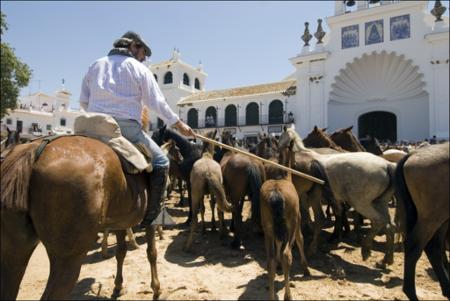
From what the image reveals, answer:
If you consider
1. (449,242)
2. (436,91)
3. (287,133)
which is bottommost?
(449,242)

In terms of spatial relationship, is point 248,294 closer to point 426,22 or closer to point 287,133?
point 287,133

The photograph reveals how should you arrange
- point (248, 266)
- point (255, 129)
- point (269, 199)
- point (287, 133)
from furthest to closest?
1. point (255, 129)
2. point (287, 133)
3. point (248, 266)
4. point (269, 199)

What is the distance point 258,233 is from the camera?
6.67 m

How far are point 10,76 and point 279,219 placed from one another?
26.7 meters

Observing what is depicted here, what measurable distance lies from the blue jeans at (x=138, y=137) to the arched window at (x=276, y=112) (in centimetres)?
3113

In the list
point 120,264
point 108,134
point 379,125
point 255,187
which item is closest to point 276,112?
point 379,125

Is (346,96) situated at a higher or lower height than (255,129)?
higher

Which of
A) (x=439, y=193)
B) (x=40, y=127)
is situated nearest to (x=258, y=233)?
(x=439, y=193)

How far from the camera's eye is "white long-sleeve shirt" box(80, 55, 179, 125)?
3.27 metres

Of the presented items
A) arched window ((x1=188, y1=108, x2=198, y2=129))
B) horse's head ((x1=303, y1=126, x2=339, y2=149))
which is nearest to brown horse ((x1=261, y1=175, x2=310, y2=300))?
horse's head ((x1=303, y1=126, x2=339, y2=149))

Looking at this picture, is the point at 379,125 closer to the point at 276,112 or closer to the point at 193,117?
the point at 276,112

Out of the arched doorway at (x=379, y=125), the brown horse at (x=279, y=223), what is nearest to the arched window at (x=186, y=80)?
the arched doorway at (x=379, y=125)

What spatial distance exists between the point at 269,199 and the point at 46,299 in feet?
8.67

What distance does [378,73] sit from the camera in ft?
85.6
